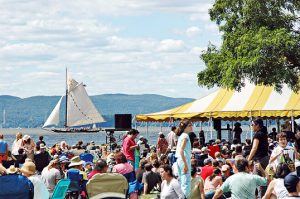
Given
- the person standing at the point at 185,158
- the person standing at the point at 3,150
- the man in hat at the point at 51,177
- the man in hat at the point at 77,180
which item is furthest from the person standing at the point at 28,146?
the person standing at the point at 185,158

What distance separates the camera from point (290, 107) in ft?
93.2

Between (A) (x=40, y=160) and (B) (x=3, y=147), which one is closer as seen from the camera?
(B) (x=3, y=147)

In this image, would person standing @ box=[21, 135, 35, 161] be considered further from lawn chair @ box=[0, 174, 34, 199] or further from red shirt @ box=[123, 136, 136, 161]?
lawn chair @ box=[0, 174, 34, 199]

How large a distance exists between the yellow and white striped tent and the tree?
0.94 meters

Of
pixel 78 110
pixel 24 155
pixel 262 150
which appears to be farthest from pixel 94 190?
pixel 78 110

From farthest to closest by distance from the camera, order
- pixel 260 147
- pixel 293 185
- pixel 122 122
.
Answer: pixel 122 122, pixel 260 147, pixel 293 185

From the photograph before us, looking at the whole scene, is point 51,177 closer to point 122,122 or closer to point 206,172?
point 206,172

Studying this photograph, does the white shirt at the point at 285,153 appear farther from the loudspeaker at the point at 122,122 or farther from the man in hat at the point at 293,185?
the loudspeaker at the point at 122,122

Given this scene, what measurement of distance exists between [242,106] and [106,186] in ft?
60.7

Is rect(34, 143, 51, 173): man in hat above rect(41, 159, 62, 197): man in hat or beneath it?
above

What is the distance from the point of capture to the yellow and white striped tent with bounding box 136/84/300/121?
93.4ft

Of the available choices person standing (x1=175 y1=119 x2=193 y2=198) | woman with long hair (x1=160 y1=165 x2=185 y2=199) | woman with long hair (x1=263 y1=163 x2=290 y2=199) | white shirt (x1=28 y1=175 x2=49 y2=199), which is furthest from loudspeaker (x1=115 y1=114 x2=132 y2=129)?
woman with long hair (x1=263 y1=163 x2=290 y2=199)

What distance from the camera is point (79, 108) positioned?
91.5 metres

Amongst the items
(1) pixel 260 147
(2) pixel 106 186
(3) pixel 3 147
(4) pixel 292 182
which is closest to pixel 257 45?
(3) pixel 3 147
